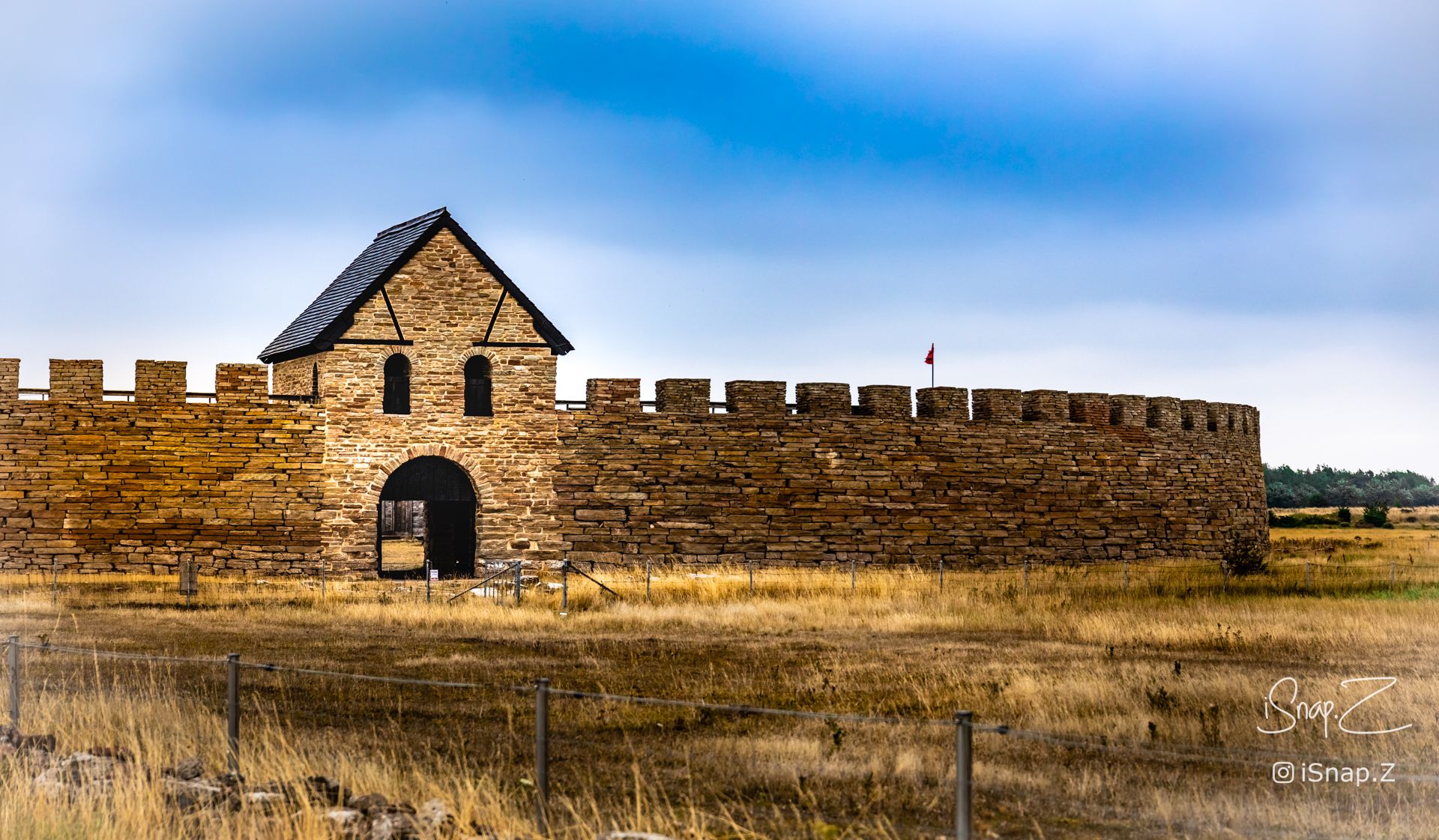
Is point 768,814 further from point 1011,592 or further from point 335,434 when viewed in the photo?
point 335,434

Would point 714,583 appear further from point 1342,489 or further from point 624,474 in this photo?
point 1342,489

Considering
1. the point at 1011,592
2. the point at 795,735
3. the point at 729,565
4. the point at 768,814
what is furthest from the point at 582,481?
the point at 768,814

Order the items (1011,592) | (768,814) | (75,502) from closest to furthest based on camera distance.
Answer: (768,814), (1011,592), (75,502)

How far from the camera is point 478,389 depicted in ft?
98.4

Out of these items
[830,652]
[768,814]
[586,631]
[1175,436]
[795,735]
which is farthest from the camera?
[1175,436]

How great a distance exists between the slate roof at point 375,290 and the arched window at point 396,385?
141cm

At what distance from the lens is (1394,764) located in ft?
35.4

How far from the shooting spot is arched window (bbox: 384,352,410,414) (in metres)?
29.8

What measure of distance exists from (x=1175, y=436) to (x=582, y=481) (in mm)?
15965

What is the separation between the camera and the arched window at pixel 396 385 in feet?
97.8

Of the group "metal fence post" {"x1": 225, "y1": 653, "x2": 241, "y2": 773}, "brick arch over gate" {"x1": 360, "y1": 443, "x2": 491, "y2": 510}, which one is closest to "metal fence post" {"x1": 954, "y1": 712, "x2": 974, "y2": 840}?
"metal fence post" {"x1": 225, "y1": 653, "x2": 241, "y2": 773}

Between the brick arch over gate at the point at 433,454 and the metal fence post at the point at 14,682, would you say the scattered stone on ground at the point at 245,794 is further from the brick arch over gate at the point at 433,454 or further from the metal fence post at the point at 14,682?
the brick arch over gate at the point at 433,454

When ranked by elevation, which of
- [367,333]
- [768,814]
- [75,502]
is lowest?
[768,814]

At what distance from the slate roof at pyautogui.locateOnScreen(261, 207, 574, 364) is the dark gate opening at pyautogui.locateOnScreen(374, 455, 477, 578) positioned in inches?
122
